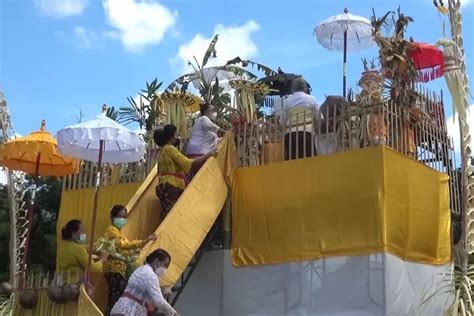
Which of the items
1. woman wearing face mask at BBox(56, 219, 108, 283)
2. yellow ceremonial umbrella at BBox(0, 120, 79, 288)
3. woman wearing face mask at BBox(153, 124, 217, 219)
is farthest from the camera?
yellow ceremonial umbrella at BBox(0, 120, 79, 288)

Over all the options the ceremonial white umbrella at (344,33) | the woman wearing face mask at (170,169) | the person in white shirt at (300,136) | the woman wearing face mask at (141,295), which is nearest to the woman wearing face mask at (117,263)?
the woman wearing face mask at (170,169)

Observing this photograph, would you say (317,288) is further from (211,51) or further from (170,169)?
(211,51)

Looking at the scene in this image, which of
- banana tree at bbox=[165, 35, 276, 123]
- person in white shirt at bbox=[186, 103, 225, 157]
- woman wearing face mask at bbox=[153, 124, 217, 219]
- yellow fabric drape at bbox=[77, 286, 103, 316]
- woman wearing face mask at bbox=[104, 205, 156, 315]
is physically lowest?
yellow fabric drape at bbox=[77, 286, 103, 316]

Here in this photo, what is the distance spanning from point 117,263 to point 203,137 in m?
2.24

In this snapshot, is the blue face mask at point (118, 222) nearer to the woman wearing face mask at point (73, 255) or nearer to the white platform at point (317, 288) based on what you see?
the woman wearing face mask at point (73, 255)

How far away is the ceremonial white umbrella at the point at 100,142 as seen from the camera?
791 cm

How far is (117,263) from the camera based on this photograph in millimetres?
7566

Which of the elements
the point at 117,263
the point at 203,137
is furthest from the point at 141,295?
the point at 203,137

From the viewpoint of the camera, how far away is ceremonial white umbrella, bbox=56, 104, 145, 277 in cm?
791

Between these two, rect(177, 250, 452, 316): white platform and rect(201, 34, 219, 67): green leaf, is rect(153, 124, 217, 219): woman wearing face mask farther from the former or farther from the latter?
rect(201, 34, 219, 67): green leaf

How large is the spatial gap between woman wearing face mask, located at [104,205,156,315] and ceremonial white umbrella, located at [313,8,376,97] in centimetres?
605

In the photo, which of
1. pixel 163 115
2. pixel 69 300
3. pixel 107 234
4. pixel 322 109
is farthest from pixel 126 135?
pixel 163 115

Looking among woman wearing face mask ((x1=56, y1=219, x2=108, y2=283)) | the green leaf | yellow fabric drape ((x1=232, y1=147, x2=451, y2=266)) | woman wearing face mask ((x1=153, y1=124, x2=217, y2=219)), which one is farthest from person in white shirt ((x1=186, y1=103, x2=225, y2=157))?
the green leaf

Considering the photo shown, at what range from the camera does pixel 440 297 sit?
8898 mm
